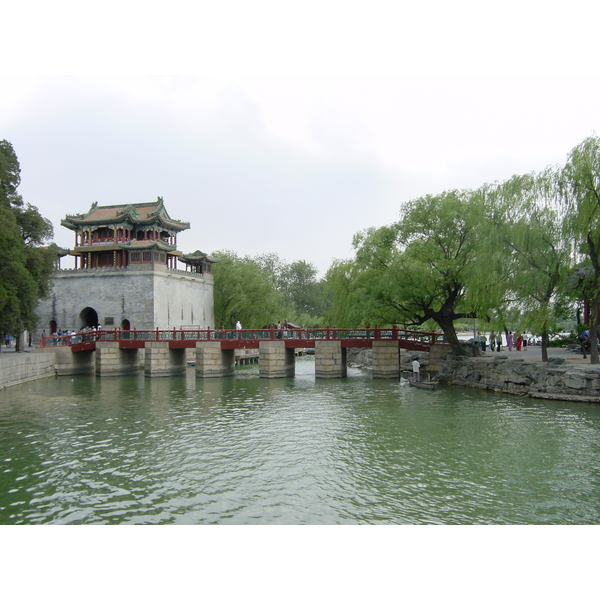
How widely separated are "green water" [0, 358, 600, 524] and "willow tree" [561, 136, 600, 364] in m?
4.46

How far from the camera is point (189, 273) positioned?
41594 mm

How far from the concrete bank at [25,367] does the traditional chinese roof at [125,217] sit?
40.6 ft

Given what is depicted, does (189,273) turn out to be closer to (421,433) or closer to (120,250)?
(120,250)

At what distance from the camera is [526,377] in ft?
65.0

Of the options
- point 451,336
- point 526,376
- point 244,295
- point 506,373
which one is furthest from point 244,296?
point 526,376

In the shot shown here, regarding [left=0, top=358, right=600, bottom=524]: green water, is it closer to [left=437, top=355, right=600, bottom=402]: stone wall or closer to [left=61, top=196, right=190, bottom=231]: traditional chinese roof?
[left=437, top=355, right=600, bottom=402]: stone wall

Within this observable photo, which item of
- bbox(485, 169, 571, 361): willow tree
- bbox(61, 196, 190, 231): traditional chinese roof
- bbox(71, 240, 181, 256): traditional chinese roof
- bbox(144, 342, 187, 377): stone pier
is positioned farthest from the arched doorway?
bbox(485, 169, 571, 361): willow tree

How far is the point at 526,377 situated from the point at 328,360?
10.5 metres

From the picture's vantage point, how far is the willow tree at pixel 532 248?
1898cm

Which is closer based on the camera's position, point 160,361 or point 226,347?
point 226,347

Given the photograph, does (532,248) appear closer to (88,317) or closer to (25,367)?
(25,367)

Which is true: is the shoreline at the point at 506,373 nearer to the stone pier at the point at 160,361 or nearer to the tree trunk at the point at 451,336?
the tree trunk at the point at 451,336

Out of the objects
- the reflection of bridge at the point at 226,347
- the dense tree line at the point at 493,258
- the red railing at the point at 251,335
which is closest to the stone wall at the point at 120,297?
the red railing at the point at 251,335

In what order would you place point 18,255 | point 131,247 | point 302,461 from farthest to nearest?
point 131,247 → point 18,255 → point 302,461
